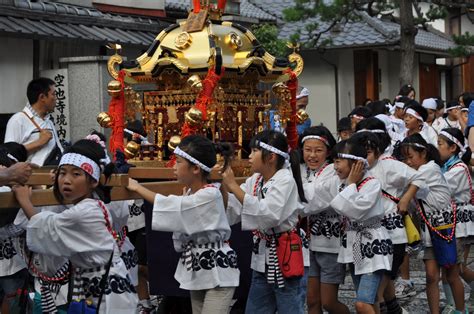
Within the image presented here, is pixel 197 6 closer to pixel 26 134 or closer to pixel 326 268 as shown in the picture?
pixel 26 134

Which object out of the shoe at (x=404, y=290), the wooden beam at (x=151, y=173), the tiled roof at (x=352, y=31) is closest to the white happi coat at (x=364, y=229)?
the wooden beam at (x=151, y=173)

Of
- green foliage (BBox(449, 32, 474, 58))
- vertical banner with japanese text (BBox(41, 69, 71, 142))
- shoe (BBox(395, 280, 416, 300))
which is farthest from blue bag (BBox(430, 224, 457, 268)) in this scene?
green foliage (BBox(449, 32, 474, 58))

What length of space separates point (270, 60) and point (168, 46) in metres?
0.86

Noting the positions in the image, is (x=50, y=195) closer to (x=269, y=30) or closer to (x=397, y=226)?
(x=397, y=226)

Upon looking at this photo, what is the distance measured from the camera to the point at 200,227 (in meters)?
5.66

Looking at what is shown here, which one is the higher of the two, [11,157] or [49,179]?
[11,157]

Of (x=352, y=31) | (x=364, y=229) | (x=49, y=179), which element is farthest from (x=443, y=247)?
(x=352, y=31)

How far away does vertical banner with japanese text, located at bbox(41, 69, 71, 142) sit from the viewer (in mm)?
12109

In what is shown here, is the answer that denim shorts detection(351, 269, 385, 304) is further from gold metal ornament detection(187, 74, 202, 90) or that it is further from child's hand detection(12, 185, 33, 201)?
child's hand detection(12, 185, 33, 201)

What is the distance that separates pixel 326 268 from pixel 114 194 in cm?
247

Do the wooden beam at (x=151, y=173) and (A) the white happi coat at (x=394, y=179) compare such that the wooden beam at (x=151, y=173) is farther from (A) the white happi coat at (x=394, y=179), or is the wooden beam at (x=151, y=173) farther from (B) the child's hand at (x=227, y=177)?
(A) the white happi coat at (x=394, y=179)

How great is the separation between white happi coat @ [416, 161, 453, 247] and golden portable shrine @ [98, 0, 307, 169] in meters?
1.22

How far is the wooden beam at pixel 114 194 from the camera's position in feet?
16.1

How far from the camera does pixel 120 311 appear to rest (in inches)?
205
